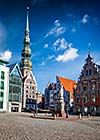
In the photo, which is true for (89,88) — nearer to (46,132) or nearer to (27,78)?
(27,78)

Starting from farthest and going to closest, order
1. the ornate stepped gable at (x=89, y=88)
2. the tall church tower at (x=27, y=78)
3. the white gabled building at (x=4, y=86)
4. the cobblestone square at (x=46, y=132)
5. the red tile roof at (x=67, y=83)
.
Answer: the tall church tower at (x=27, y=78) → the red tile roof at (x=67, y=83) → the white gabled building at (x=4, y=86) → the ornate stepped gable at (x=89, y=88) → the cobblestone square at (x=46, y=132)

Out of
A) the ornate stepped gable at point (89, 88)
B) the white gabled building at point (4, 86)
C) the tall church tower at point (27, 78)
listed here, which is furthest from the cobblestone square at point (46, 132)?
the tall church tower at point (27, 78)

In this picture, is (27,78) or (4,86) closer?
(4,86)

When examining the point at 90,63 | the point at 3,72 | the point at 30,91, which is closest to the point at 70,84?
the point at 30,91

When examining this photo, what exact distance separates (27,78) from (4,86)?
24.5 meters

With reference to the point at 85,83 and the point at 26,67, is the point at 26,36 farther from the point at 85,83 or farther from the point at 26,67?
the point at 85,83

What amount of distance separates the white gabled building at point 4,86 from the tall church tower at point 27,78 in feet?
61.8

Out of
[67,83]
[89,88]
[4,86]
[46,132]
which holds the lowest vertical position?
[46,132]

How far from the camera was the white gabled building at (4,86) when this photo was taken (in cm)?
6562

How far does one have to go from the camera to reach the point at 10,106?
73250 millimetres

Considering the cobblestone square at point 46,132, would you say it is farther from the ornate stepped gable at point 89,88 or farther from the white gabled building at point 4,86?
the white gabled building at point 4,86

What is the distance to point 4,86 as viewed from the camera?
66.6 metres

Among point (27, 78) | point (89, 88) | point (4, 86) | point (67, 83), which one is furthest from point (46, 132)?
point (27, 78)

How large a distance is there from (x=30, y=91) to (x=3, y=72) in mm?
25940
